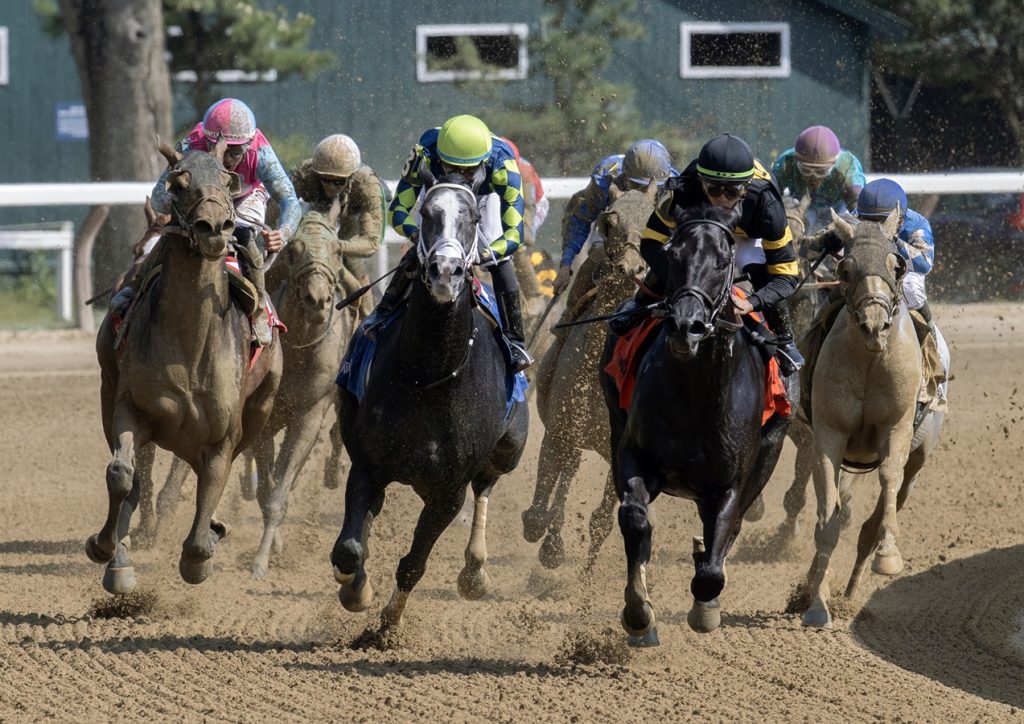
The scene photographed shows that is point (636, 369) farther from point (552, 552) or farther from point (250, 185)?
point (250, 185)

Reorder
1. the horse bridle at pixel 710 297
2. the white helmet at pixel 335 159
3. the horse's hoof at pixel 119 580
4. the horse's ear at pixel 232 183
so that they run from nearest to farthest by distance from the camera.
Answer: the horse bridle at pixel 710 297
the horse's ear at pixel 232 183
the horse's hoof at pixel 119 580
the white helmet at pixel 335 159

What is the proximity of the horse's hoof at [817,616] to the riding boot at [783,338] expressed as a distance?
1.36 meters

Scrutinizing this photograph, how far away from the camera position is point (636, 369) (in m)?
7.29

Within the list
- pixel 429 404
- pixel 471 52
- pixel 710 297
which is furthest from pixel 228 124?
pixel 471 52

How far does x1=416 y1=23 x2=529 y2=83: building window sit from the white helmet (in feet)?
41.6

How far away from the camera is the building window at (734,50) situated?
79.4 feet

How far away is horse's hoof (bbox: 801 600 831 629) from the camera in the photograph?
26.3 feet

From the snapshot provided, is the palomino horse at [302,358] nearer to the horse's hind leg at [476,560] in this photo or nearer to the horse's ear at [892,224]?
the horse's hind leg at [476,560]

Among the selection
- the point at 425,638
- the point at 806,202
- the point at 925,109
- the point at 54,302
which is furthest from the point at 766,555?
the point at 925,109

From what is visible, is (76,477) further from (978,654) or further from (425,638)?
(978,654)

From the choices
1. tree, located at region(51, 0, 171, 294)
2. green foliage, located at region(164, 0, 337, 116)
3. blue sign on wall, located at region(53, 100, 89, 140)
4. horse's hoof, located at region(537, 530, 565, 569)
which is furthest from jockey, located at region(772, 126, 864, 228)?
blue sign on wall, located at region(53, 100, 89, 140)

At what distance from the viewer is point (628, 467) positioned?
22.5 ft

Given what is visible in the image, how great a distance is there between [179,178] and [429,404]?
4.70 ft

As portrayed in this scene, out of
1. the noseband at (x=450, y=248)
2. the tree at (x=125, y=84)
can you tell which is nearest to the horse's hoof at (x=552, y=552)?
the noseband at (x=450, y=248)
